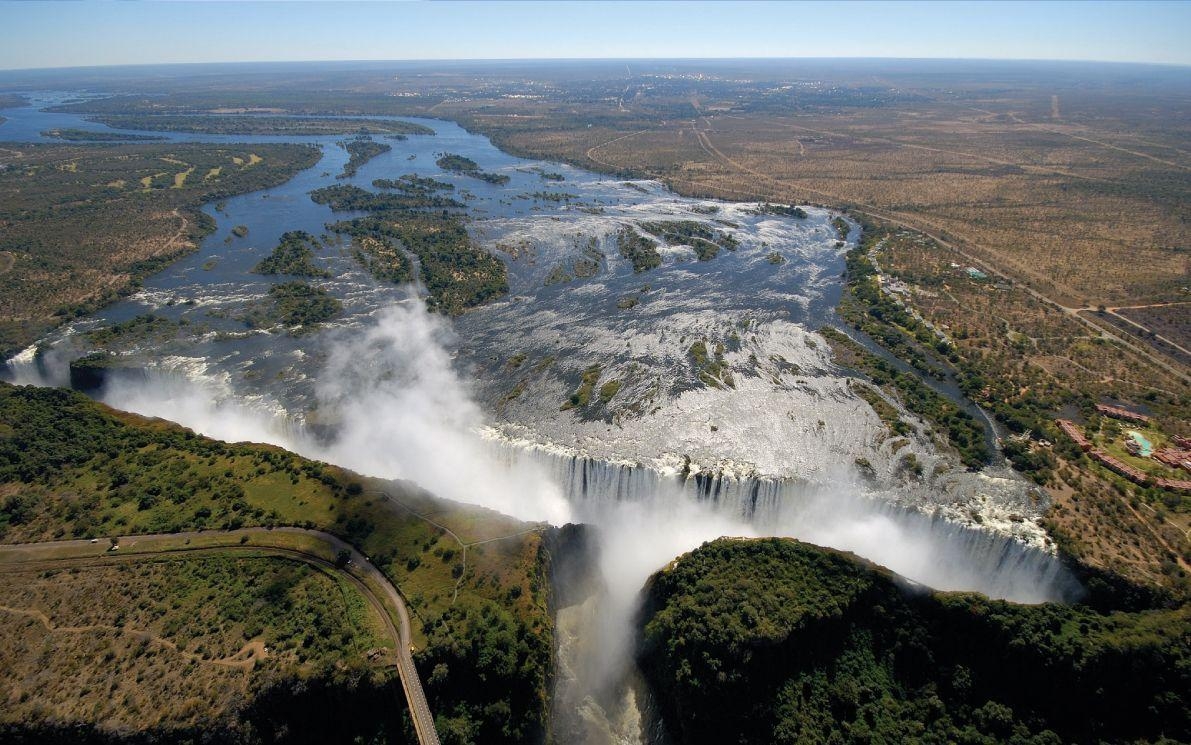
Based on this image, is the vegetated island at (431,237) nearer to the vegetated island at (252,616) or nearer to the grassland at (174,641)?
the vegetated island at (252,616)

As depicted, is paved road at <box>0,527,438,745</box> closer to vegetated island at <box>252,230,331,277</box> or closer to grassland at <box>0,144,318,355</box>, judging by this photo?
grassland at <box>0,144,318,355</box>

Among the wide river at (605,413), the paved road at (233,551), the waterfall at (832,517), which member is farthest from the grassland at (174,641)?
the waterfall at (832,517)

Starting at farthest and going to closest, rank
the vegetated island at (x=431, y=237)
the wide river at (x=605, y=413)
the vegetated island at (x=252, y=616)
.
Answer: the vegetated island at (x=431, y=237)
the wide river at (x=605, y=413)
the vegetated island at (x=252, y=616)

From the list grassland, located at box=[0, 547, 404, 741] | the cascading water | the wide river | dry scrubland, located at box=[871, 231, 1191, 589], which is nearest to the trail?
grassland, located at box=[0, 547, 404, 741]

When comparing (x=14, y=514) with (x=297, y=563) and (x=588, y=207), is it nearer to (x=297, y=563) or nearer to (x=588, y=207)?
(x=297, y=563)

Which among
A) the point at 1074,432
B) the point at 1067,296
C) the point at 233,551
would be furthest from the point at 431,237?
the point at 1067,296

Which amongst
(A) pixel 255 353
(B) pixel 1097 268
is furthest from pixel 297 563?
(B) pixel 1097 268

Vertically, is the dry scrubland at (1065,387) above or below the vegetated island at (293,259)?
below
